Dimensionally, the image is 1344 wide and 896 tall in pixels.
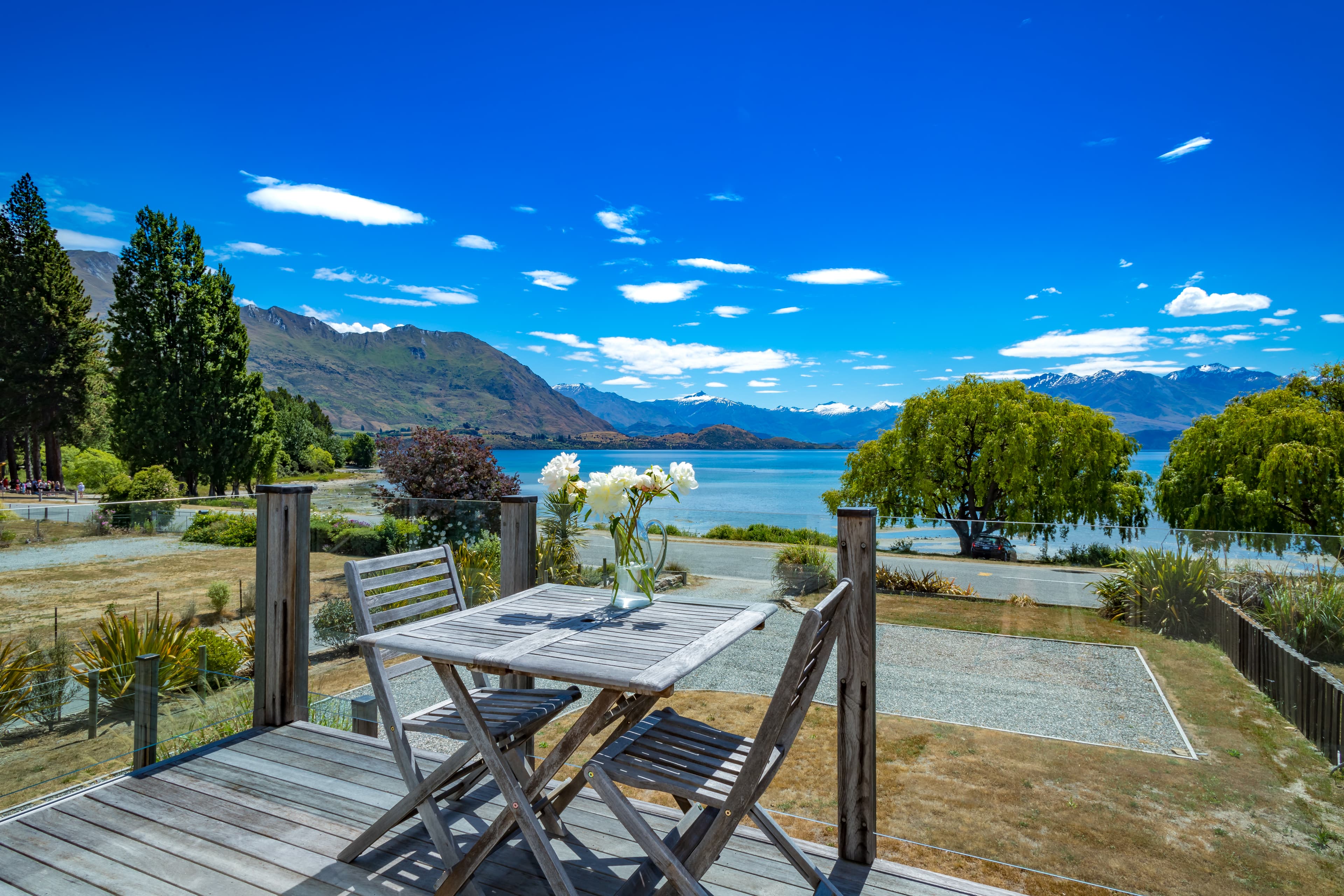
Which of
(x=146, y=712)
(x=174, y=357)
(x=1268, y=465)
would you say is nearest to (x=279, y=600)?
(x=146, y=712)

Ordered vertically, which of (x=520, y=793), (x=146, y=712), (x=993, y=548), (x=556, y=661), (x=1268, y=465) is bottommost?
(x=146, y=712)

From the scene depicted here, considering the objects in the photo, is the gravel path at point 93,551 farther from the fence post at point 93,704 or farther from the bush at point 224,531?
the fence post at point 93,704

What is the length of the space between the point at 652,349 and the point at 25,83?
95.6m

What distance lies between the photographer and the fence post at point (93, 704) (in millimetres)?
2805

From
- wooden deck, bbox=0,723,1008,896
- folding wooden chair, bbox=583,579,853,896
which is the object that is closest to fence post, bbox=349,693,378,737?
wooden deck, bbox=0,723,1008,896

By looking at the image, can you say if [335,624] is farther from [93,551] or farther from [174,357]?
[174,357]

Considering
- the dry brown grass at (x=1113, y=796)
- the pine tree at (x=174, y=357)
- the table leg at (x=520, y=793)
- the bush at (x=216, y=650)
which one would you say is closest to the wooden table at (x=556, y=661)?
the table leg at (x=520, y=793)

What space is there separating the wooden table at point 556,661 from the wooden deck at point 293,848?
22 centimetres

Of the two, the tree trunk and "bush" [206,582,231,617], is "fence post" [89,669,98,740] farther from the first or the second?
the tree trunk

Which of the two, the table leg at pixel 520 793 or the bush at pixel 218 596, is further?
the bush at pixel 218 596

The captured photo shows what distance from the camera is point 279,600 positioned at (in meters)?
3.17

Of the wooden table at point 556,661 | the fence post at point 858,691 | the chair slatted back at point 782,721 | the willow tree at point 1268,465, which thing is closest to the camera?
→ the chair slatted back at point 782,721

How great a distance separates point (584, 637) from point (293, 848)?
1.22 metres

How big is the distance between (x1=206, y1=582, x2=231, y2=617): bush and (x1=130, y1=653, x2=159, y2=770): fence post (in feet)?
1.80
